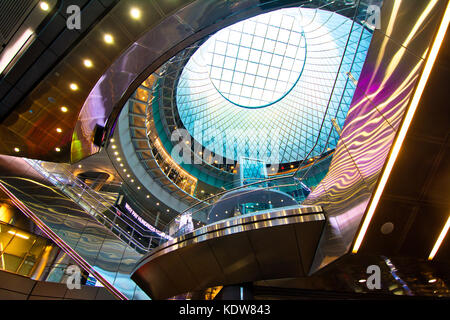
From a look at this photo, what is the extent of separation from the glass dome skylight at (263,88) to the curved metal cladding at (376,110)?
19.9 metres

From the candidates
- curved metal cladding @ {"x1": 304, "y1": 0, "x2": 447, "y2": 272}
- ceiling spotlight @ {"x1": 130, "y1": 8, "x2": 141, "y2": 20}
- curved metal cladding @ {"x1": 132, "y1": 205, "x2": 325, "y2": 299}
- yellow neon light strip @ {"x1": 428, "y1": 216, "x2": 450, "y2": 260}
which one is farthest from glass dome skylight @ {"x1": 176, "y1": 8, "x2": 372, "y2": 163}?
yellow neon light strip @ {"x1": 428, "y1": 216, "x2": 450, "y2": 260}

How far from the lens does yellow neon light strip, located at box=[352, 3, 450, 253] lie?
3035 mm

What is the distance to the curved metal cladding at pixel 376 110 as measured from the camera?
3297 mm

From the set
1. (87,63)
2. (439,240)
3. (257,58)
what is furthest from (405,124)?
(257,58)

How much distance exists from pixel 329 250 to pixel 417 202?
2.04 meters

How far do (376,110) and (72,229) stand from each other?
33.7 feet

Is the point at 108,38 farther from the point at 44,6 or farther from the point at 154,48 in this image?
the point at 44,6

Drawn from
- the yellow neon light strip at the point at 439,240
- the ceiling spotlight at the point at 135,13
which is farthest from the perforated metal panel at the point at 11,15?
the yellow neon light strip at the point at 439,240

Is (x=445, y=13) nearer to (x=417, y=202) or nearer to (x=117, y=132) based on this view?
(x=417, y=202)

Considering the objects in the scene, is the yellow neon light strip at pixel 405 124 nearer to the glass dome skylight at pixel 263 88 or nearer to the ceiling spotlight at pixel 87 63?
the ceiling spotlight at pixel 87 63

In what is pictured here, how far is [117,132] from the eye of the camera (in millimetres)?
19109

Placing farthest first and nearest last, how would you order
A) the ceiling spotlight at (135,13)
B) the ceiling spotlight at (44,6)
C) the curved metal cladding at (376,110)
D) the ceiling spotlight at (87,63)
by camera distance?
the ceiling spotlight at (87,63) → the ceiling spotlight at (135,13) → the ceiling spotlight at (44,6) → the curved metal cladding at (376,110)

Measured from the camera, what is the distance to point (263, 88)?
105 ft

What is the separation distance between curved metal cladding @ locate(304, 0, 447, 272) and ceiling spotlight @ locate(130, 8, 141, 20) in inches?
212
